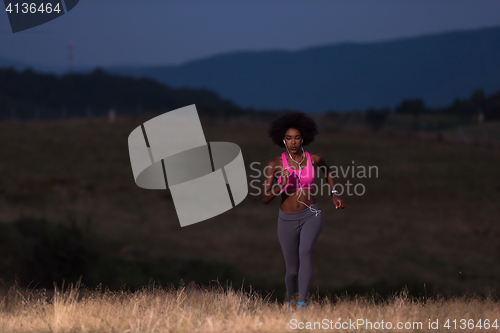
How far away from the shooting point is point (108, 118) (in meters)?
77.9

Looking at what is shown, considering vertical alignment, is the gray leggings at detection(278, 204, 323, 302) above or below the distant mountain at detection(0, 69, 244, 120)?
below

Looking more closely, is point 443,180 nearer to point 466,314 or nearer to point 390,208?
point 390,208

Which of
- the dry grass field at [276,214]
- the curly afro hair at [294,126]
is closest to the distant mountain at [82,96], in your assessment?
the dry grass field at [276,214]

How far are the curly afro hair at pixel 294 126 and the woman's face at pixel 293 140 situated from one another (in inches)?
4.3

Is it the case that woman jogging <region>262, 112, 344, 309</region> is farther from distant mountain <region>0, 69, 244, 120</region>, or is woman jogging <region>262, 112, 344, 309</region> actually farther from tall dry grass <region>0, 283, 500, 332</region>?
distant mountain <region>0, 69, 244, 120</region>

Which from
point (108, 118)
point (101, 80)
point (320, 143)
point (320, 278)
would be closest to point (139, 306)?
point (320, 278)

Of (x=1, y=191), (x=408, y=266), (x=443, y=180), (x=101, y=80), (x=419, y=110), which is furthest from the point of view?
(x=101, y=80)

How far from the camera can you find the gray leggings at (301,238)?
6531mm

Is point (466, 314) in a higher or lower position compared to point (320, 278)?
higher

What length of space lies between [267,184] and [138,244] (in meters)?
34.5

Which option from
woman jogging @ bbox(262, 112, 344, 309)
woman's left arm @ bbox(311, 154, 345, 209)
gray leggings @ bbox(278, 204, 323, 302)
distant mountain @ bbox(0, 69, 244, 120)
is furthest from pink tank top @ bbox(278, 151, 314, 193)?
distant mountain @ bbox(0, 69, 244, 120)

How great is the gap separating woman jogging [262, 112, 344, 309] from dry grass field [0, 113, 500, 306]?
20.3 m

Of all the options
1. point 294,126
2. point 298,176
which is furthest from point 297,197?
point 294,126

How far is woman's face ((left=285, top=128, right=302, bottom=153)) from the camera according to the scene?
6531mm
